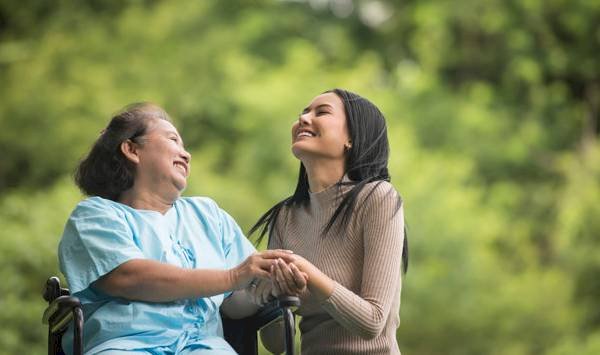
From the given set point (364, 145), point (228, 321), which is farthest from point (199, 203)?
point (364, 145)

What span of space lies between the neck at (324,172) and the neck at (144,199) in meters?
0.31

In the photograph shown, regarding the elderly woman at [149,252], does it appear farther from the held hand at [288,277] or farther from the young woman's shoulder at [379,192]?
the young woman's shoulder at [379,192]

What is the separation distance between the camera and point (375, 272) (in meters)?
2.35

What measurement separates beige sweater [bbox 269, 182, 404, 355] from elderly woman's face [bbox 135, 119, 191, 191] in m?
0.31

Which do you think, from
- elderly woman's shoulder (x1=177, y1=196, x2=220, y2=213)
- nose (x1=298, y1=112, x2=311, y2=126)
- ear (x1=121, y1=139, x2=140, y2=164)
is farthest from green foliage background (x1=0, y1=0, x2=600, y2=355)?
nose (x1=298, y1=112, x2=311, y2=126)

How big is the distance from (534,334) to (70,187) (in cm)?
500

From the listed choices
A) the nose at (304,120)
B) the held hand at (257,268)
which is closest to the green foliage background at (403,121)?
the nose at (304,120)

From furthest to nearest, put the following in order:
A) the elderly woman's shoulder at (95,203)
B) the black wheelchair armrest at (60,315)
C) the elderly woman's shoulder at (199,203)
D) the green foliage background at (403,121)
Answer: the green foliage background at (403,121), the elderly woman's shoulder at (199,203), the elderly woman's shoulder at (95,203), the black wheelchair armrest at (60,315)

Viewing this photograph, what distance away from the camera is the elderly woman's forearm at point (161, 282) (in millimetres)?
2258

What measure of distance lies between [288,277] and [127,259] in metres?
0.34

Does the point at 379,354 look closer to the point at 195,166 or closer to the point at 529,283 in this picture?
the point at 195,166

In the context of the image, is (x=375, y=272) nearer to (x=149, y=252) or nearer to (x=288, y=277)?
(x=288, y=277)

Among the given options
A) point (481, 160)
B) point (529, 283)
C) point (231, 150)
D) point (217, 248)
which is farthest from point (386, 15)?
point (217, 248)

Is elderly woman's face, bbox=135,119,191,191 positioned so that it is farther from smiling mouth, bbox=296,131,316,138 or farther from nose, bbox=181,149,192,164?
smiling mouth, bbox=296,131,316,138
